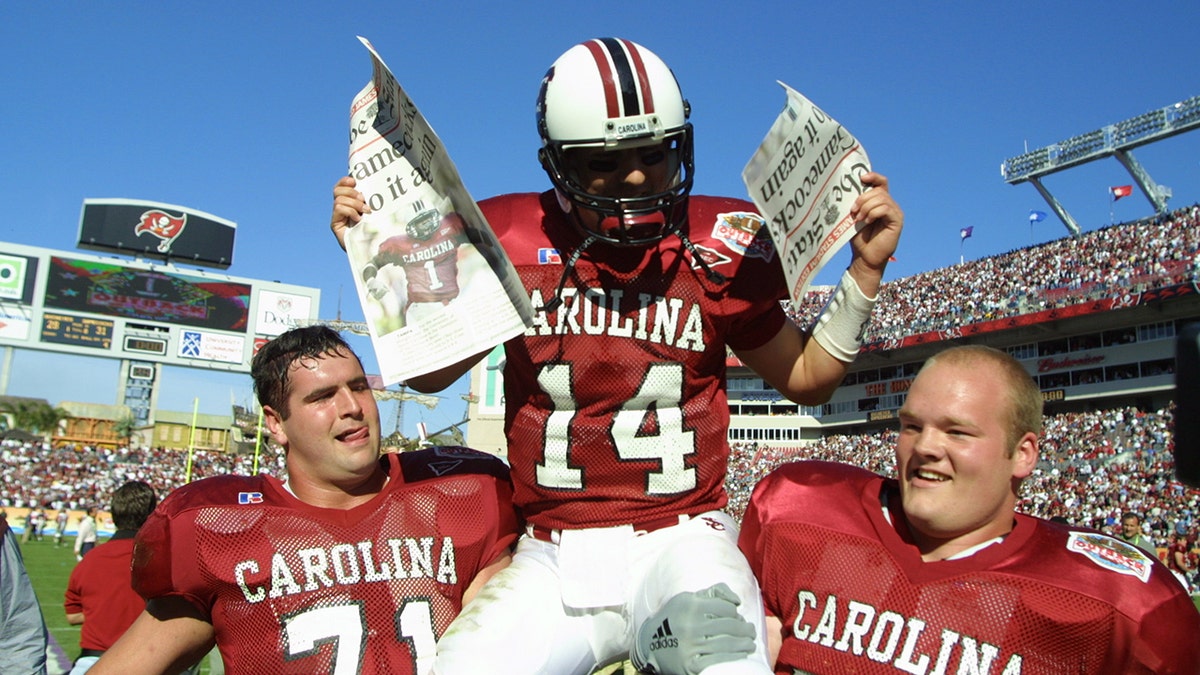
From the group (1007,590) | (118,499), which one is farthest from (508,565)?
(118,499)

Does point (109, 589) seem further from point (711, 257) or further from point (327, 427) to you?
point (711, 257)

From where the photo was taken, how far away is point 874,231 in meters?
2.86

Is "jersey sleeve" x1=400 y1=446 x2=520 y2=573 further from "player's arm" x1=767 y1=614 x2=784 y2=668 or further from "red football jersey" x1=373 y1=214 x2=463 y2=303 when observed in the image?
"player's arm" x1=767 y1=614 x2=784 y2=668

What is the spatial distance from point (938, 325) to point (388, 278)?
3966 centimetres

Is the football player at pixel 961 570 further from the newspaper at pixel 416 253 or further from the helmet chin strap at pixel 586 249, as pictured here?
the newspaper at pixel 416 253

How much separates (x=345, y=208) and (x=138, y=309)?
4427 cm

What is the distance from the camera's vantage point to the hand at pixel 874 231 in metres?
2.80

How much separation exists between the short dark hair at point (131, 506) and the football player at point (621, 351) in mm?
4019

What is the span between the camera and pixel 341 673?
9.50 ft

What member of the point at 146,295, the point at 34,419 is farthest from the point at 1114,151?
the point at 34,419

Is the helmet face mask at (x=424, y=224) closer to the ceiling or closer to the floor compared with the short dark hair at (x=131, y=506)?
closer to the ceiling

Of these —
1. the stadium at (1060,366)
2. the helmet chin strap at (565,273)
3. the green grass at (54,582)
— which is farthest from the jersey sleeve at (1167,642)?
the stadium at (1060,366)

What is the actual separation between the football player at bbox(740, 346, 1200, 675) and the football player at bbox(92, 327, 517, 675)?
3.06 feet

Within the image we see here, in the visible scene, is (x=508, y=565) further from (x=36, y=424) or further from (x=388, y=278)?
(x=36, y=424)
